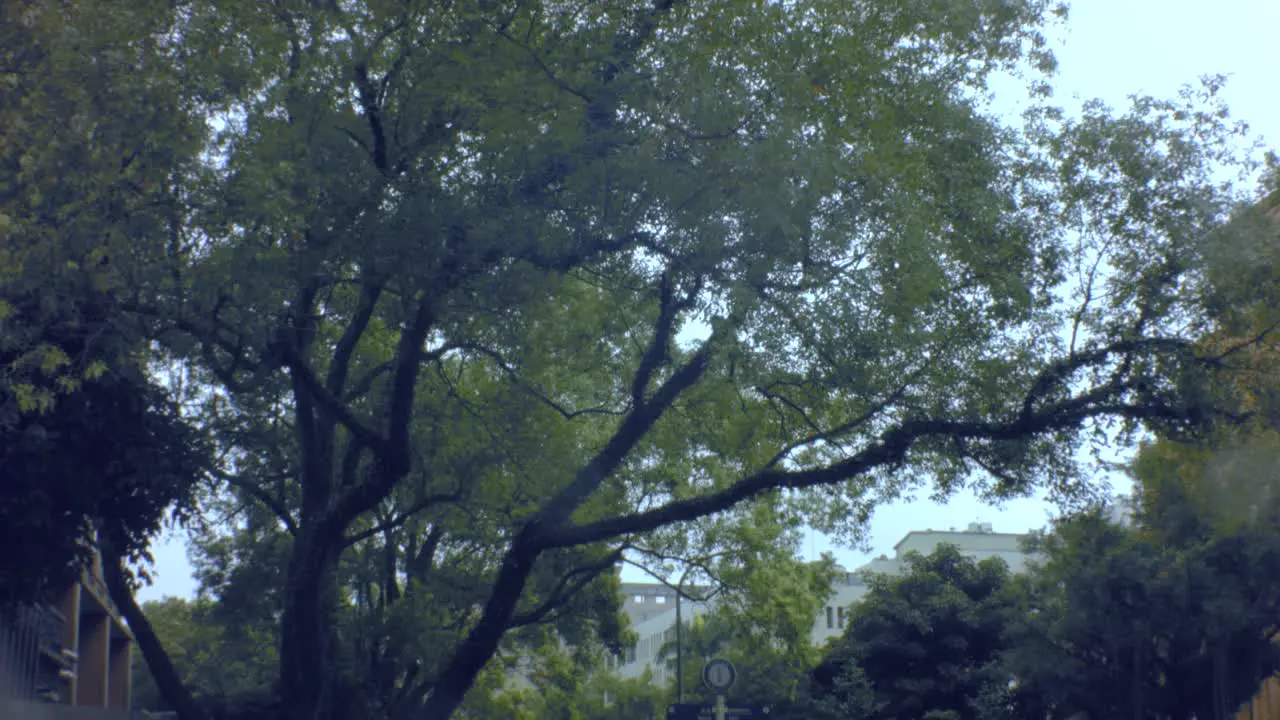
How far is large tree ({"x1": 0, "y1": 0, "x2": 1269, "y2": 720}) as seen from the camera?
9828mm

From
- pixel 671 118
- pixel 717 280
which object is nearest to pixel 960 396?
pixel 717 280

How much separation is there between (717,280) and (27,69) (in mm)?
5547

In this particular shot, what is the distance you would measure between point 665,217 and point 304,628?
5.73 m

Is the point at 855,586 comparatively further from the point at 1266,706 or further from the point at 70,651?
the point at 70,651

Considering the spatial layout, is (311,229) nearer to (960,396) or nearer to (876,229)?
(876,229)

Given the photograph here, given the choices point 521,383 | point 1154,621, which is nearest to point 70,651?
point 521,383

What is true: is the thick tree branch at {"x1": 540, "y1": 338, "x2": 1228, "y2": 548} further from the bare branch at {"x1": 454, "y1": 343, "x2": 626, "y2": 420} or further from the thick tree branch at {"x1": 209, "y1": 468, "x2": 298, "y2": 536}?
the thick tree branch at {"x1": 209, "y1": 468, "x2": 298, "y2": 536}

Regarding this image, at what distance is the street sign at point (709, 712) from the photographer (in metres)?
19.3

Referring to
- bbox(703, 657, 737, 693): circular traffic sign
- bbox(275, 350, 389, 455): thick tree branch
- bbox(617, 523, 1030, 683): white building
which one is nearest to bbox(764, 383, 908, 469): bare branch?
bbox(275, 350, 389, 455): thick tree branch

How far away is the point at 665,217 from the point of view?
33.2ft

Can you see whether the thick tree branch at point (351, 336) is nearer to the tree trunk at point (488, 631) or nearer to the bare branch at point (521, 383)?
the bare branch at point (521, 383)

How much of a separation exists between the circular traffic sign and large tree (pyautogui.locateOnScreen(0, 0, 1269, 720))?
570 cm

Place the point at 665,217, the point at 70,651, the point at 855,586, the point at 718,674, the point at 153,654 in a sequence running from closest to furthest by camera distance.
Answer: the point at 665,217
the point at 153,654
the point at 70,651
the point at 718,674
the point at 855,586

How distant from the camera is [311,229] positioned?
34.2ft
